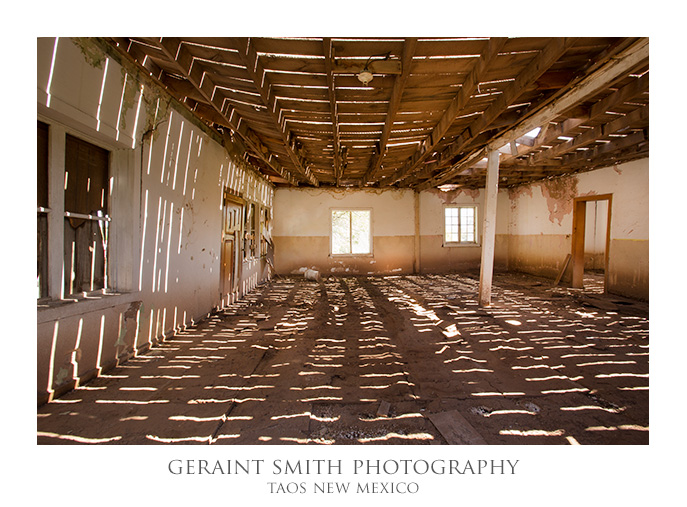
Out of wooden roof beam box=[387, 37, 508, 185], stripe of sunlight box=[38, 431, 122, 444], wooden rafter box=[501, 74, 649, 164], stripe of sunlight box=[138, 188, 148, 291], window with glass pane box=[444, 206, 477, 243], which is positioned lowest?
stripe of sunlight box=[38, 431, 122, 444]

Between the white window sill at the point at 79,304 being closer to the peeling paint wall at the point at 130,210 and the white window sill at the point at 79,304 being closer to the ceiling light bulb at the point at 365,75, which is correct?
the peeling paint wall at the point at 130,210

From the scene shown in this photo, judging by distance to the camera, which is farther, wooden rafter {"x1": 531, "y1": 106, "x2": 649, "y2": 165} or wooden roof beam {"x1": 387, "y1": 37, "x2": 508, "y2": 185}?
wooden rafter {"x1": 531, "y1": 106, "x2": 649, "y2": 165}

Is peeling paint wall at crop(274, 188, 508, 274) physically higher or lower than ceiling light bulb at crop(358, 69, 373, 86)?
lower

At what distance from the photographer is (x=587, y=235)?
1069cm

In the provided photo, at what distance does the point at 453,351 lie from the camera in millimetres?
3287

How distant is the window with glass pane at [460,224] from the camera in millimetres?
10344

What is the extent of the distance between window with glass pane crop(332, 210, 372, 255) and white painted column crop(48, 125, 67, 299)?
7788 millimetres

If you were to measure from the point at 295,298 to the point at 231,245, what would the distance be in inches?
62.0

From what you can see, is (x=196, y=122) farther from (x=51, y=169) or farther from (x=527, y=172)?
(x=527, y=172)

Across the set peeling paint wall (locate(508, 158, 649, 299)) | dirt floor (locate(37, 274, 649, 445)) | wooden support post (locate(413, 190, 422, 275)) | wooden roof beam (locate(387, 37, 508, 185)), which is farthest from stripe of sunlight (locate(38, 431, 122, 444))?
wooden support post (locate(413, 190, 422, 275))

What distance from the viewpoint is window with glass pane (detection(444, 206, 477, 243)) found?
407 inches

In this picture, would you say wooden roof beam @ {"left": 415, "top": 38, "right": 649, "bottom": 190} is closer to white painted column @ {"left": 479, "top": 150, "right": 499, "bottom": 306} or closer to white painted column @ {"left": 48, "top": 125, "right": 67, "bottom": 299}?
white painted column @ {"left": 479, "top": 150, "right": 499, "bottom": 306}

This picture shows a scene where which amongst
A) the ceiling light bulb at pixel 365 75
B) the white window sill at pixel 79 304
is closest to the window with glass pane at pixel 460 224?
the ceiling light bulb at pixel 365 75

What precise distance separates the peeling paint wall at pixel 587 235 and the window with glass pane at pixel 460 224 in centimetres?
119
